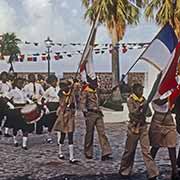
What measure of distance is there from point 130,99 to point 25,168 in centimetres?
222

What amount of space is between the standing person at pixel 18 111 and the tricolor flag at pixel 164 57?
4.34 m

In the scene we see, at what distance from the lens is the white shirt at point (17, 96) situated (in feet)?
39.0

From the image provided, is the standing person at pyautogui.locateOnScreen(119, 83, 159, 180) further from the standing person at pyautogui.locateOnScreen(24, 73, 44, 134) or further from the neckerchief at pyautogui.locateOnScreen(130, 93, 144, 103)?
the standing person at pyautogui.locateOnScreen(24, 73, 44, 134)

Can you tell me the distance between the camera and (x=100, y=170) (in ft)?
28.4

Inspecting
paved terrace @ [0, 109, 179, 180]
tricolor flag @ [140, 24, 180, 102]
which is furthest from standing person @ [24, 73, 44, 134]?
tricolor flag @ [140, 24, 180, 102]

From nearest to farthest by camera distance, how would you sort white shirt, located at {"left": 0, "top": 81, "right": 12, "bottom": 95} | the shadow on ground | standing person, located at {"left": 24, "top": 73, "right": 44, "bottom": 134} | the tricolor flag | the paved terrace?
1. the tricolor flag
2. the shadow on ground
3. the paved terrace
4. standing person, located at {"left": 24, "top": 73, "right": 44, "bottom": 134}
5. white shirt, located at {"left": 0, "top": 81, "right": 12, "bottom": 95}

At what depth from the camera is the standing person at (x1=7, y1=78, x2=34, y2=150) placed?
37.3 ft

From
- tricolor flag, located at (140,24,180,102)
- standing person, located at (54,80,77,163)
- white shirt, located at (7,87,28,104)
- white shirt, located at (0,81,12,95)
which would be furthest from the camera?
white shirt, located at (0,81,12,95)

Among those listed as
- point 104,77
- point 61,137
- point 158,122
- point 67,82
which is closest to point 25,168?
point 61,137

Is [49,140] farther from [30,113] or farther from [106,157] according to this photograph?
[106,157]

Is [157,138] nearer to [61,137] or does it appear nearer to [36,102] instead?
[61,137]

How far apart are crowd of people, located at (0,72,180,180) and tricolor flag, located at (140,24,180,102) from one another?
0.20m

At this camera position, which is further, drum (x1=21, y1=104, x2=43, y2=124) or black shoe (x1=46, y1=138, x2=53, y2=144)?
black shoe (x1=46, y1=138, x2=53, y2=144)

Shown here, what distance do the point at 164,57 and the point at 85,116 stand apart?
8.86 feet
